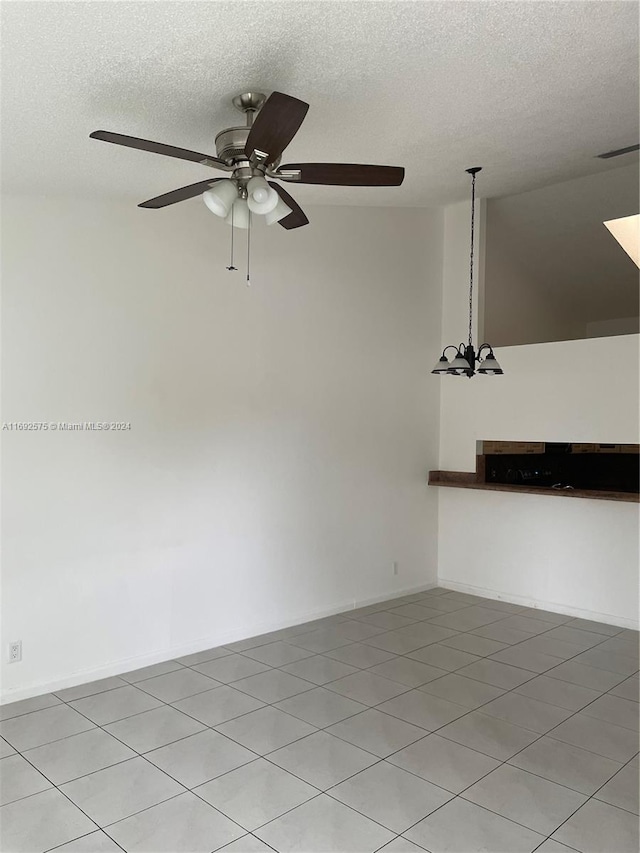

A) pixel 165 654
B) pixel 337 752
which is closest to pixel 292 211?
pixel 337 752

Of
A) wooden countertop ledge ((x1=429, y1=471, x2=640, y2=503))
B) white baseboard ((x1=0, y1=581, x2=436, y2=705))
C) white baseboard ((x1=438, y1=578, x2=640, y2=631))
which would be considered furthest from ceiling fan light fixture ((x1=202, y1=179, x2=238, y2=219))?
white baseboard ((x1=438, y1=578, x2=640, y2=631))

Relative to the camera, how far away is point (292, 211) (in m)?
2.88

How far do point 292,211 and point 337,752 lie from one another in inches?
95.2

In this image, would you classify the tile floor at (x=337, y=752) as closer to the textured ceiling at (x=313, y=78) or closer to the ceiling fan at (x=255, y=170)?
the ceiling fan at (x=255, y=170)

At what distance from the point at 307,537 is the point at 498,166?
2.87 meters

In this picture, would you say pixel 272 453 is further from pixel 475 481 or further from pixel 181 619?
pixel 475 481

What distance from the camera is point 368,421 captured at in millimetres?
5348

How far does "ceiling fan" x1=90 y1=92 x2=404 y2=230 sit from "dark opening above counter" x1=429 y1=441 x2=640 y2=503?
331 centimetres

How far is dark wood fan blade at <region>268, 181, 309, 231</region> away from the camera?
2.62 m

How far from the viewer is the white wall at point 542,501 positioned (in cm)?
493

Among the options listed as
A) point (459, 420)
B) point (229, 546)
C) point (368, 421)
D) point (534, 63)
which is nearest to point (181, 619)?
point (229, 546)

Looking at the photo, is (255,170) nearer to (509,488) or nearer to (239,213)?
(239,213)

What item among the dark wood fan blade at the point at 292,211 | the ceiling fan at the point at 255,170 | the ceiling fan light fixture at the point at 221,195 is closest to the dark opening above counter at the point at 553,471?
the dark wood fan blade at the point at 292,211

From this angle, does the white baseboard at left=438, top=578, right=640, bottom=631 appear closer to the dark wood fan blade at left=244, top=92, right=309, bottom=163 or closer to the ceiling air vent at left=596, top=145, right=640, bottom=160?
the ceiling air vent at left=596, top=145, right=640, bottom=160
